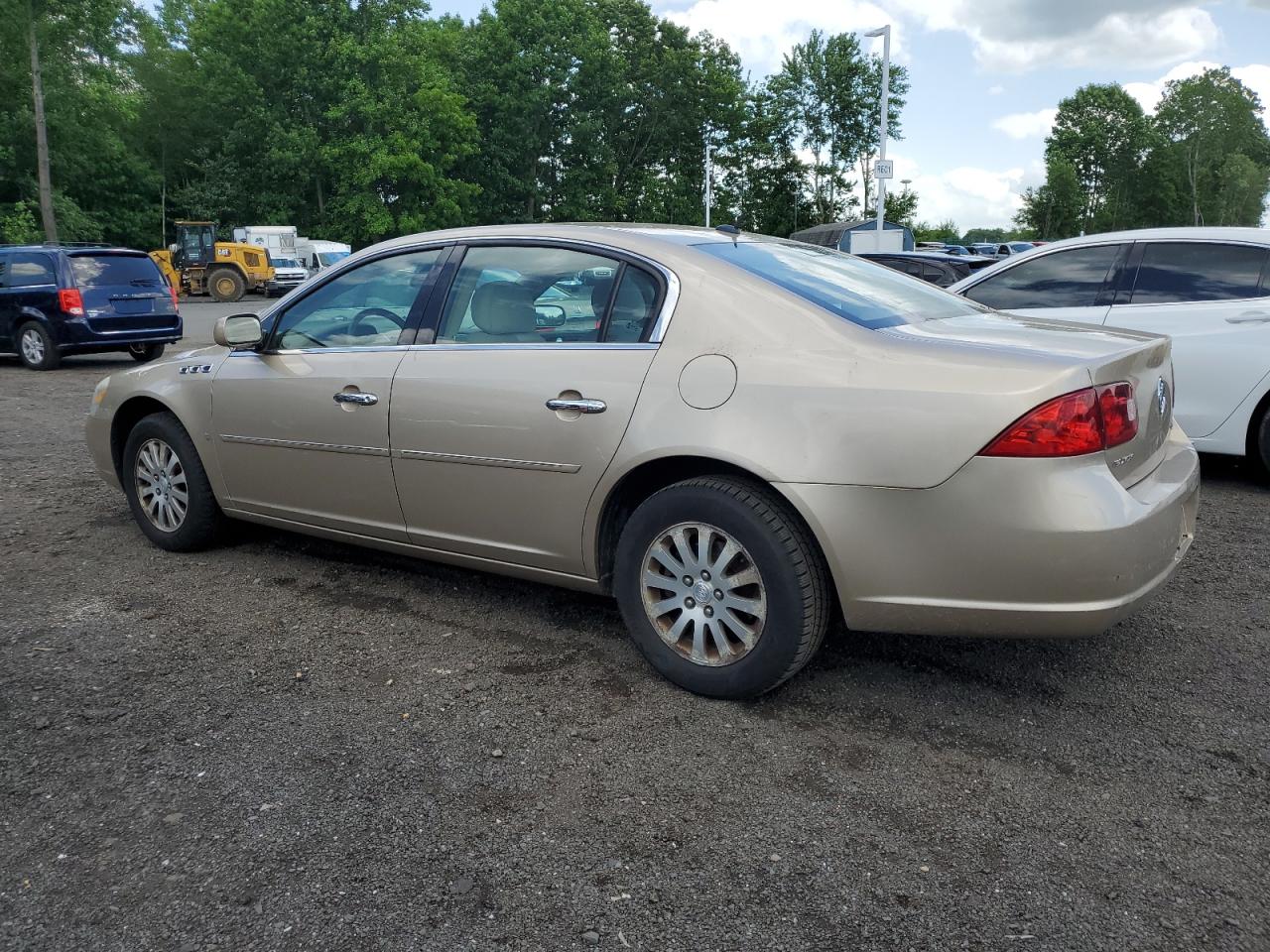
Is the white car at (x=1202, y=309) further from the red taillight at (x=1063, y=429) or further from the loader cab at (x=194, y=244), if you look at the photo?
the loader cab at (x=194, y=244)

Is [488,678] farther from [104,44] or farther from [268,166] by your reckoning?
[268,166]

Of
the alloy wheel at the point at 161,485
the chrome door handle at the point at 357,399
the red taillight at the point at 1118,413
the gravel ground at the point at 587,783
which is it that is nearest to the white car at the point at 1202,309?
the gravel ground at the point at 587,783

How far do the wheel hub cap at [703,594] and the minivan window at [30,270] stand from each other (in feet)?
40.8

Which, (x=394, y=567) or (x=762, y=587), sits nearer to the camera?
(x=762, y=587)

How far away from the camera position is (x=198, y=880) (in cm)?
235

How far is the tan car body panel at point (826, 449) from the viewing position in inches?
110

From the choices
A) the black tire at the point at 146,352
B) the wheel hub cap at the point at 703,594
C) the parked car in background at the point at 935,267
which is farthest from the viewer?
the black tire at the point at 146,352

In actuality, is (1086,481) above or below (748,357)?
below

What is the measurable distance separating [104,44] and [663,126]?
2951 cm

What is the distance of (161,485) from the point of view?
193 inches

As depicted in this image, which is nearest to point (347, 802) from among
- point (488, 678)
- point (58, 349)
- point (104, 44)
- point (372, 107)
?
point (488, 678)

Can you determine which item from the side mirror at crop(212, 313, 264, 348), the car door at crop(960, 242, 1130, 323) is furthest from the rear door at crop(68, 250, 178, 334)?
the car door at crop(960, 242, 1130, 323)

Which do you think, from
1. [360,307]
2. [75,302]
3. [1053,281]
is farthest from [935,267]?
[75,302]

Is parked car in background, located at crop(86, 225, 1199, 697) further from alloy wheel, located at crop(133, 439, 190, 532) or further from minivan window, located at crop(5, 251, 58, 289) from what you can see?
minivan window, located at crop(5, 251, 58, 289)
